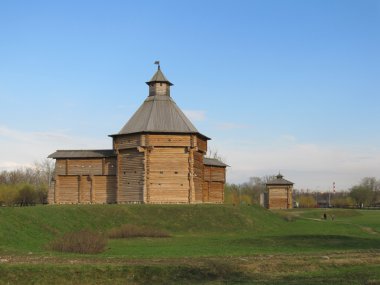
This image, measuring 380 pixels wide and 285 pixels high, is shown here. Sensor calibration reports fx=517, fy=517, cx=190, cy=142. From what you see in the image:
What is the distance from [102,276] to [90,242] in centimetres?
626

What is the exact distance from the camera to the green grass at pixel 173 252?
1605 centimetres

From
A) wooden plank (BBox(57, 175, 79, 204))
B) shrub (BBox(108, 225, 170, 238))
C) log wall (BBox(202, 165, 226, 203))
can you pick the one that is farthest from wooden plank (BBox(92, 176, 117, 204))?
shrub (BBox(108, 225, 170, 238))

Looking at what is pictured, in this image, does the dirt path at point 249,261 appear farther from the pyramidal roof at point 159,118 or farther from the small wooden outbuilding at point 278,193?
the small wooden outbuilding at point 278,193

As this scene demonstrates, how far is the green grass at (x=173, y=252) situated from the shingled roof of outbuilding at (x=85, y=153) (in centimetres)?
828

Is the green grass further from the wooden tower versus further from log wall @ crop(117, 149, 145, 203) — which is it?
log wall @ crop(117, 149, 145, 203)

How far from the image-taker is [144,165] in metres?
44.3

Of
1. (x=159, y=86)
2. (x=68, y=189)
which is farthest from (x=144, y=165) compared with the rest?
(x=159, y=86)

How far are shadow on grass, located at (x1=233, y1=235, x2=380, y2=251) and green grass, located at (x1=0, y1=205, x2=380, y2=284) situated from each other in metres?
0.05

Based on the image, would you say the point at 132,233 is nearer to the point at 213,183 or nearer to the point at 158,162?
the point at 158,162

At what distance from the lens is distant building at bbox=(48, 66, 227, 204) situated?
4453 cm

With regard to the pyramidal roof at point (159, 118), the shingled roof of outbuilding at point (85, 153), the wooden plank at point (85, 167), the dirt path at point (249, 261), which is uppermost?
the pyramidal roof at point (159, 118)

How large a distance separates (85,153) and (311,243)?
26.2 metres

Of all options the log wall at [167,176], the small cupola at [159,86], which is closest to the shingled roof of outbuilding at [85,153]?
the log wall at [167,176]

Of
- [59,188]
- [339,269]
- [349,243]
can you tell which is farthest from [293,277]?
[59,188]
